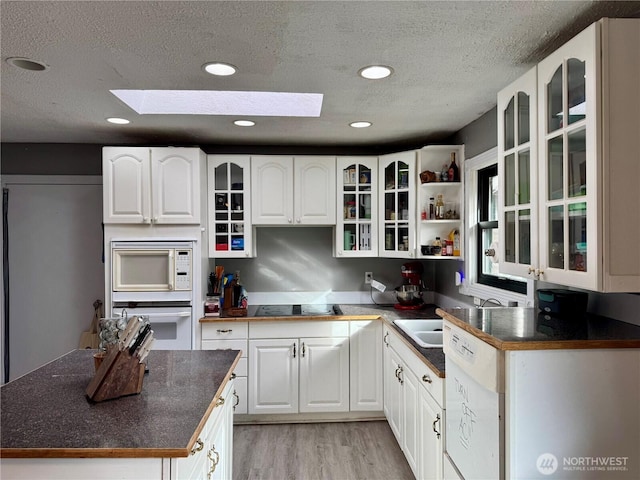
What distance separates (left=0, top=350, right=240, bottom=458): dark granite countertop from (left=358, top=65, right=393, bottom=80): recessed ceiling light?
5.09 ft

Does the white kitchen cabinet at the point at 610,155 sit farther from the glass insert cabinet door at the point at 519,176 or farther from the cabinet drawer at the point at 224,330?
the cabinet drawer at the point at 224,330

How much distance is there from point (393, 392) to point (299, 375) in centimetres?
76

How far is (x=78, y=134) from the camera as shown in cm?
320

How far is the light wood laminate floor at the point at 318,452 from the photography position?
99.3 inches

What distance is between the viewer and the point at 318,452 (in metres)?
2.78

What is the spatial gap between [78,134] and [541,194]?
130 inches

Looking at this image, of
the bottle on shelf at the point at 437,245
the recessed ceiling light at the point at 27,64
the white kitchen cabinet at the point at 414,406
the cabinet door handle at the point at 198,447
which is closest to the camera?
the cabinet door handle at the point at 198,447

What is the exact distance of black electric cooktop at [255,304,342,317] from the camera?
3.28 metres

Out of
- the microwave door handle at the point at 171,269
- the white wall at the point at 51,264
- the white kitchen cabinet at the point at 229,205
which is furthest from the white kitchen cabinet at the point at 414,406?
the white wall at the point at 51,264

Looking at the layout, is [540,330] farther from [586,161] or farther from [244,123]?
[244,123]

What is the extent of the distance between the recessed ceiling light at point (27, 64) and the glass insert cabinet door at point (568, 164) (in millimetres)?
2247

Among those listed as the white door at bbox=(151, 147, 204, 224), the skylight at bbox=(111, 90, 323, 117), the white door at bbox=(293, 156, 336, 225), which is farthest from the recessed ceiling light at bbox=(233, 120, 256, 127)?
the white door at bbox=(293, 156, 336, 225)

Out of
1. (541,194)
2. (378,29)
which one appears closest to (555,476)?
(541,194)

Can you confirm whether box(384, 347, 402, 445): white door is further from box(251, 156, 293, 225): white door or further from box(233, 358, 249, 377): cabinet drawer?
box(251, 156, 293, 225): white door
